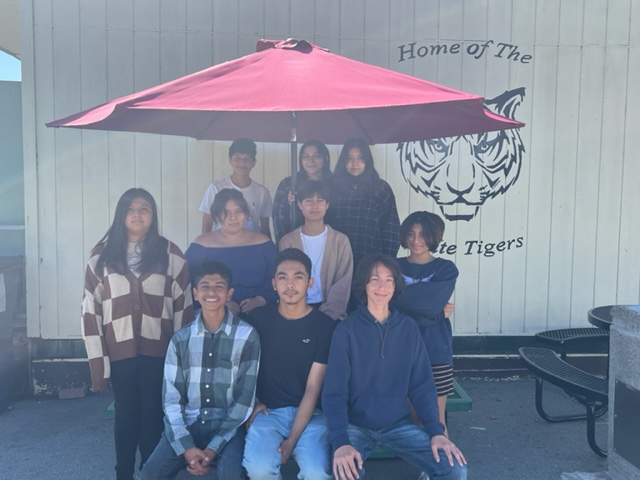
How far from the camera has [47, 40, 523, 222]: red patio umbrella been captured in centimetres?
234

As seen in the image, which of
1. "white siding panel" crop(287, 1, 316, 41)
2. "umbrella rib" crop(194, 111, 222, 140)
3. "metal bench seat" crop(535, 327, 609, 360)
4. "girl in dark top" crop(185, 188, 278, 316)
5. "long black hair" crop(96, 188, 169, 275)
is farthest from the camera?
"white siding panel" crop(287, 1, 316, 41)

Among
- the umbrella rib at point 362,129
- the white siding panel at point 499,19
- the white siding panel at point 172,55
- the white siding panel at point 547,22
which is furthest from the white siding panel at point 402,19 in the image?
the white siding panel at point 172,55

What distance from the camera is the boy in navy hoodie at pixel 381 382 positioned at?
9.21ft

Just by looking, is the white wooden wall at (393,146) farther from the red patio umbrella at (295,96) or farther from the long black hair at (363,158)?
the red patio umbrella at (295,96)

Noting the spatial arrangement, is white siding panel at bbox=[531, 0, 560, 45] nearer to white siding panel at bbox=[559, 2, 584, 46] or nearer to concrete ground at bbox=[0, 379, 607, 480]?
white siding panel at bbox=[559, 2, 584, 46]

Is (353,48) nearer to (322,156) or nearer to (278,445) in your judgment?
(322,156)

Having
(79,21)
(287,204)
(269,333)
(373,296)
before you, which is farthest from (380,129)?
(79,21)

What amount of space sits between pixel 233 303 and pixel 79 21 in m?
2.89

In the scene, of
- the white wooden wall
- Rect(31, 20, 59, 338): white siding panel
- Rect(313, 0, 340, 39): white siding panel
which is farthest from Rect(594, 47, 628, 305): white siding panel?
Rect(31, 20, 59, 338): white siding panel

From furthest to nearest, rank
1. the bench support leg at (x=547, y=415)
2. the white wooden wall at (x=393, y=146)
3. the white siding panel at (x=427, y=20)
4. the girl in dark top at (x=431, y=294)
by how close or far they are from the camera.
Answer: the white siding panel at (x=427, y=20) < the white wooden wall at (x=393, y=146) < the bench support leg at (x=547, y=415) < the girl in dark top at (x=431, y=294)

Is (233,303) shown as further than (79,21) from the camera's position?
No

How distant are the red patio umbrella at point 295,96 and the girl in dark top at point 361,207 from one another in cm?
32

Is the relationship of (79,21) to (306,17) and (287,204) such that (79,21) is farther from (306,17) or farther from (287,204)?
(287,204)

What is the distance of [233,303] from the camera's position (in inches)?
135
